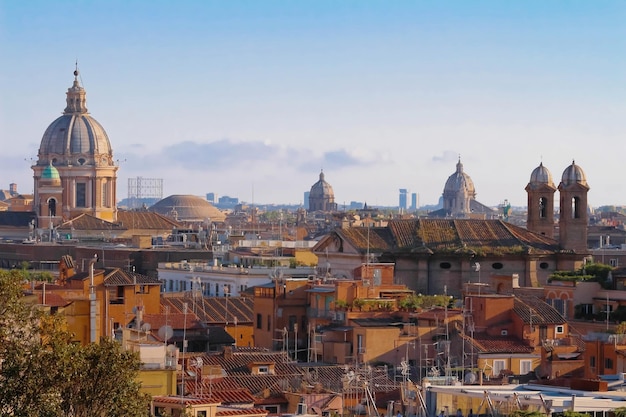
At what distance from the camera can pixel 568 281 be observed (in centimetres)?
5488

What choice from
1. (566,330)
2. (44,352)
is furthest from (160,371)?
(566,330)

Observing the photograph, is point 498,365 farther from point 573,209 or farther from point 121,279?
point 573,209

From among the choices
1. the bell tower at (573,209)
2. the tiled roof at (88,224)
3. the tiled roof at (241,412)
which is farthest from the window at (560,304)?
the tiled roof at (88,224)

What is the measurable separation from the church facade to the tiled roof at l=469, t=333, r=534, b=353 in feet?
290

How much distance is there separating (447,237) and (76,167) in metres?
67.4

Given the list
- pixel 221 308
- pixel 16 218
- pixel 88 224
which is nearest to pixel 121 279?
pixel 221 308

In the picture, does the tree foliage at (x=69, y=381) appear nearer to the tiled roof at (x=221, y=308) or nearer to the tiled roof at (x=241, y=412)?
the tiled roof at (x=241, y=412)

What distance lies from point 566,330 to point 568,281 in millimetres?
9594

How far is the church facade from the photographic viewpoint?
Answer: 130 metres

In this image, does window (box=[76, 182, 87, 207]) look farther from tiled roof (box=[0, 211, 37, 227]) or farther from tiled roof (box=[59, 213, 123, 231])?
tiled roof (box=[59, 213, 123, 231])

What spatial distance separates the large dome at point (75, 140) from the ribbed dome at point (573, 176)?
6483 centimetres

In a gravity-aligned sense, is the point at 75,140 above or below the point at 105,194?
above

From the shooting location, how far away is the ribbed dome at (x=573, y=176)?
70.1 m

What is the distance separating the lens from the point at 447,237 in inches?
2640
